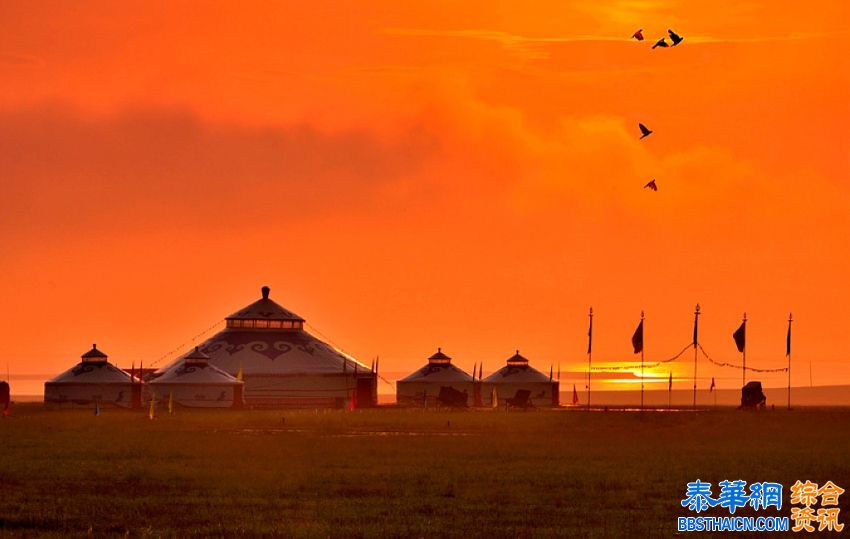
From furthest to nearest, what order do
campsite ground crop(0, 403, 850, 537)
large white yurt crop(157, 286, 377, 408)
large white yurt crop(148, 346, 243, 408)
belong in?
large white yurt crop(157, 286, 377, 408) → large white yurt crop(148, 346, 243, 408) → campsite ground crop(0, 403, 850, 537)

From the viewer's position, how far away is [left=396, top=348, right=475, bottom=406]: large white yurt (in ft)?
507

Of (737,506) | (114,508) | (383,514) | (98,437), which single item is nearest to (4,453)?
(98,437)

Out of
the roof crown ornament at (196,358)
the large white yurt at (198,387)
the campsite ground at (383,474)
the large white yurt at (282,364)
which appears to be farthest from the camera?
the large white yurt at (282,364)

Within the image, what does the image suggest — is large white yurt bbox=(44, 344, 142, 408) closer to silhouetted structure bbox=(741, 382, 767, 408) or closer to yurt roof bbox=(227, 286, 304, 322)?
yurt roof bbox=(227, 286, 304, 322)

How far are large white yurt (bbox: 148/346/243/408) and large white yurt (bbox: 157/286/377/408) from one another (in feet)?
8.24

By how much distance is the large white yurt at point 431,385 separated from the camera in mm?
154500

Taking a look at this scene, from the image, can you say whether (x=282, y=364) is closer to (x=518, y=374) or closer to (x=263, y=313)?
(x=263, y=313)

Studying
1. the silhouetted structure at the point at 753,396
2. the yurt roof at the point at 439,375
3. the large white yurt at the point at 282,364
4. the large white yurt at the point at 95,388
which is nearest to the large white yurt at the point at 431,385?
the yurt roof at the point at 439,375

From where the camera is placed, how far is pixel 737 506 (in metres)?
43.1

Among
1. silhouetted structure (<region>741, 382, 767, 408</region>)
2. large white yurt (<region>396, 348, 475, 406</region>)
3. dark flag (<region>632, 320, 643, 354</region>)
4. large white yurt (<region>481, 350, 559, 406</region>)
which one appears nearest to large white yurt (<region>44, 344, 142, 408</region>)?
large white yurt (<region>396, 348, 475, 406</region>)

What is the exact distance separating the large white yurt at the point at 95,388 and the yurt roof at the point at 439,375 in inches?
1038

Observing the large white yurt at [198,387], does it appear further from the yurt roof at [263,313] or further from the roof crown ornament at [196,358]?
the yurt roof at [263,313]

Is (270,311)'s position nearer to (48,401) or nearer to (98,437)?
(48,401)

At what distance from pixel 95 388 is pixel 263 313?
2145 centimetres
